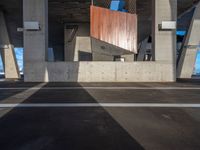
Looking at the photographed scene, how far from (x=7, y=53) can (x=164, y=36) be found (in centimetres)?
1469

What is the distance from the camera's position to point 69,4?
16328 millimetres

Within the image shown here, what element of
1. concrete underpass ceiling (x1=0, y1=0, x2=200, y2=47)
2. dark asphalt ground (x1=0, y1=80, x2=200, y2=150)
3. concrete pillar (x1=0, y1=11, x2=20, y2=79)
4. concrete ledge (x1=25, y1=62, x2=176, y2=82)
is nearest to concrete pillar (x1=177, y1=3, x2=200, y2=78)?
concrete underpass ceiling (x1=0, y1=0, x2=200, y2=47)

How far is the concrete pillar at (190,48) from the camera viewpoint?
16.8 meters

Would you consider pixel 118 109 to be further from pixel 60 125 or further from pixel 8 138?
pixel 8 138

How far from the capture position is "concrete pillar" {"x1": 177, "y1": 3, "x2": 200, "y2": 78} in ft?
55.1

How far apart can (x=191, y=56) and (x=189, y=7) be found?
4689 mm

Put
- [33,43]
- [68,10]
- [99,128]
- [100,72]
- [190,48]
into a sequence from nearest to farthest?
1. [99,128]
2. [33,43]
3. [100,72]
4. [190,48]
5. [68,10]

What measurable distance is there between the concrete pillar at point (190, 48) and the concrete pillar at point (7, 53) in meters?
16.1

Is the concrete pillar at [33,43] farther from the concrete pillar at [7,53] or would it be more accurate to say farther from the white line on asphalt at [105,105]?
the concrete pillar at [7,53]

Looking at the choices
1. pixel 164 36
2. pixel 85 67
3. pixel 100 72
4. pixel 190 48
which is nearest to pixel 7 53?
pixel 85 67

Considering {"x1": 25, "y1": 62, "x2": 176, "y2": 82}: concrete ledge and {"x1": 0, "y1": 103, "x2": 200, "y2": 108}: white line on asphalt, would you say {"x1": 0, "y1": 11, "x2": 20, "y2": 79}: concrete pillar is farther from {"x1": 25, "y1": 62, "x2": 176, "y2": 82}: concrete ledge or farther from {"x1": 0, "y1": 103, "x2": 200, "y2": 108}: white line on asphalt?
{"x1": 0, "y1": 103, "x2": 200, "y2": 108}: white line on asphalt

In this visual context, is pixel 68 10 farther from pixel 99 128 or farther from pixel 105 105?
pixel 99 128

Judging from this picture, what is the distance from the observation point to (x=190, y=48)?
17047 mm

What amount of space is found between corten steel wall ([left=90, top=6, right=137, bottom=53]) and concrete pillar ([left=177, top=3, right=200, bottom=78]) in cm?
727
